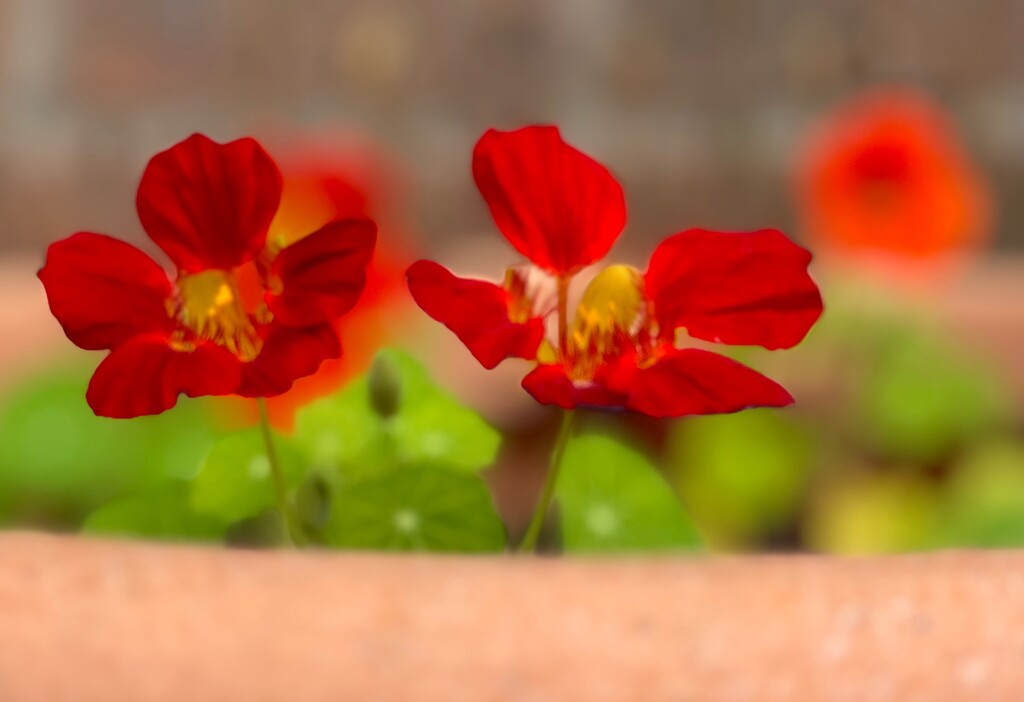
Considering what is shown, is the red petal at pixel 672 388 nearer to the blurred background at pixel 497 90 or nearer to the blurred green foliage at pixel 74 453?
the blurred green foliage at pixel 74 453

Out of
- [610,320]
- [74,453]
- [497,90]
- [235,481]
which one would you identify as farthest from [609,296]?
[497,90]

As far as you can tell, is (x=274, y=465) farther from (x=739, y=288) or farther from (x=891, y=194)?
(x=891, y=194)

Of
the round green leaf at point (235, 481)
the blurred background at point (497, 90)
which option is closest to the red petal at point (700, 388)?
the round green leaf at point (235, 481)

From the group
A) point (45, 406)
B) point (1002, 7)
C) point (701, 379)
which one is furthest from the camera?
point (1002, 7)

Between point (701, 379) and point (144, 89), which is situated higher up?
→ point (144, 89)

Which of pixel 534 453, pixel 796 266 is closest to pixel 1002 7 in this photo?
pixel 534 453

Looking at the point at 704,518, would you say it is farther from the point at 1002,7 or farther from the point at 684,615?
the point at 1002,7
